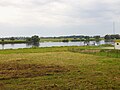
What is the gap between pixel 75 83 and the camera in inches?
665

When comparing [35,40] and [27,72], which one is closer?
[27,72]

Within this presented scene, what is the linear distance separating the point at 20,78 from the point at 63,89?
18.3ft

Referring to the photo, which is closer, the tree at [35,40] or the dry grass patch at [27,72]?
the dry grass patch at [27,72]

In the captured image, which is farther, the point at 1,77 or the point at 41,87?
the point at 1,77

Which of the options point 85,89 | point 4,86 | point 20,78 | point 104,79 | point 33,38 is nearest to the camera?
point 85,89

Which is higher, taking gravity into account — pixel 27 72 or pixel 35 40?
pixel 35 40

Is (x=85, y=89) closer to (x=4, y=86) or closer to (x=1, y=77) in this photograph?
(x=4, y=86)

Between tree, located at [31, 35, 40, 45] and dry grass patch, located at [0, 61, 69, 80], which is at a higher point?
tree, located at [31, 35, 40, 45]

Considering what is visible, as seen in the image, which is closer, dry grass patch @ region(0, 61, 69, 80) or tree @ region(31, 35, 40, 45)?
dry grass patch @ region(0, 61, 69, 80)

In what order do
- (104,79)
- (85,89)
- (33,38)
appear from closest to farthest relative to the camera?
(85,89), (104,79), (33,38)

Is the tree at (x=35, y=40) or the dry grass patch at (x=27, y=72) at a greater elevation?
the tree at (x=35, y=40)

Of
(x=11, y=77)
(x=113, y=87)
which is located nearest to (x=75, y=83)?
(x=113, y=87)

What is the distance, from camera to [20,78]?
1972 cm

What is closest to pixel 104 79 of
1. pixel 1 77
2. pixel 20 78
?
pixel 20 78
